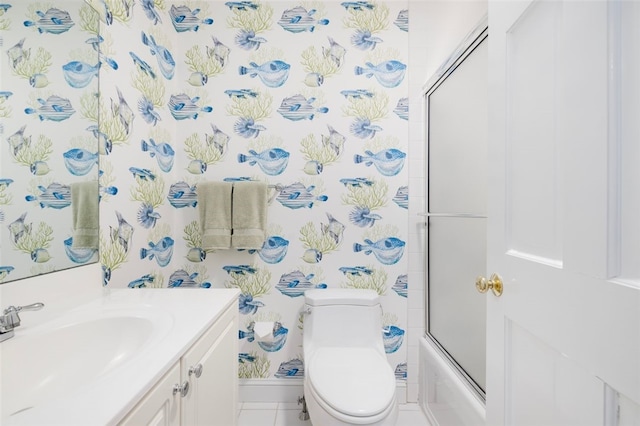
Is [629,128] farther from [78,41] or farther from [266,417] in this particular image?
[266,417]

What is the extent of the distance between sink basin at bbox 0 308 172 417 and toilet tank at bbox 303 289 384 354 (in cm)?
88

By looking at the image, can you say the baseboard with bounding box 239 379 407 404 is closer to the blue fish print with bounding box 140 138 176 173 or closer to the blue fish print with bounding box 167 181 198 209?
the blue fish print with bounding box 167 181 198 209

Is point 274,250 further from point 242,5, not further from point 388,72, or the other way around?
point 242,5

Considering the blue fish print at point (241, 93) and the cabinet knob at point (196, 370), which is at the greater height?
the blue fish print at point (241, 93)

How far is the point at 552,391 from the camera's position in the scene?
2.08 feet

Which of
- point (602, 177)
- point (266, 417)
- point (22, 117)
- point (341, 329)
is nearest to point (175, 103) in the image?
point (22, 117)

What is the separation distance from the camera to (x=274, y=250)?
1.88 meters

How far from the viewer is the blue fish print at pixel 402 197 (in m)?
1.88

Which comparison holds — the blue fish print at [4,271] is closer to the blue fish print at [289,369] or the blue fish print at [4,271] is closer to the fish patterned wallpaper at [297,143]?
the fish patterned wallpaper at [297,143]

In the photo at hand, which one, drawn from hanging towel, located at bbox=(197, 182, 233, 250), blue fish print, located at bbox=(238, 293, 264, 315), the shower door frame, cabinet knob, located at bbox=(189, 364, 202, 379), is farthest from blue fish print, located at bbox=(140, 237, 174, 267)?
the shower door frame

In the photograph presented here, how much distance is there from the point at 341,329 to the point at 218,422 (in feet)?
2.53

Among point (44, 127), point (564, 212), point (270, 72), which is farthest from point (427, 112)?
point (44, 127)

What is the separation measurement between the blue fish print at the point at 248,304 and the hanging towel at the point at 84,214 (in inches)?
32.9

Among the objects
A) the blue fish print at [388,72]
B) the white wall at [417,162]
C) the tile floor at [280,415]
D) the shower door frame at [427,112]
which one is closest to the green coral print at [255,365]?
the tile floor at [280,415]
